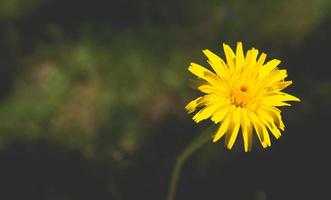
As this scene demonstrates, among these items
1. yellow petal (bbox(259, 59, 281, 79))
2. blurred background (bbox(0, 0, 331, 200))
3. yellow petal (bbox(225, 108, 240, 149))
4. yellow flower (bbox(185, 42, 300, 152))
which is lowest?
yellow petal (bbox(225, 108, 240, 149))

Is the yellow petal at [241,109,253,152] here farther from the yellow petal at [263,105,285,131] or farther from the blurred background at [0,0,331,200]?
the blurred background at [0,0,331,200]

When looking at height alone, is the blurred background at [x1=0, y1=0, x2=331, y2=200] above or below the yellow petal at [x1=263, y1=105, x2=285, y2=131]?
above

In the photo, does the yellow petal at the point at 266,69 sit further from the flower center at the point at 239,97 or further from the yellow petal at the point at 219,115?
the yellow petal at the point at 219,115

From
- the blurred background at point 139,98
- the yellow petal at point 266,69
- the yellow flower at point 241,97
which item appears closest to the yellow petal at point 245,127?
the yellow flower at point 241,97

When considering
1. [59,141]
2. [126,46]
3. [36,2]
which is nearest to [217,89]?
[59,141]

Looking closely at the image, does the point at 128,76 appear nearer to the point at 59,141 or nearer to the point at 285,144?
the point at 59,141

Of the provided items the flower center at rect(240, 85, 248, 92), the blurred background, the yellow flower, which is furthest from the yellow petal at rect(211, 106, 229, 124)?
the blurred background

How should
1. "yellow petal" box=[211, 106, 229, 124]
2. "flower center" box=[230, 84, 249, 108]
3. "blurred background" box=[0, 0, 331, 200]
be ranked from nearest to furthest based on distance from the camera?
1. "yellow petal" box=[211, 106, 229, 124]
2. "flower center" box=[230, 84, 249, 108]
3. "blurred background" box=[0, 0, 331, 200]
